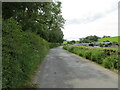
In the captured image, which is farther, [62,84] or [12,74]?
[62,84]

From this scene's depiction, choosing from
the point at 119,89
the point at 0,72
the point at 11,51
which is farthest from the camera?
the point at 119,89

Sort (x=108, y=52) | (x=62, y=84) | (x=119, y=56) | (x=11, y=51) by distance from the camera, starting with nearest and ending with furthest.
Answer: (x=11, y=51)
(x=62, y=84)
(x=119, y=56)
(x=108, y=52)

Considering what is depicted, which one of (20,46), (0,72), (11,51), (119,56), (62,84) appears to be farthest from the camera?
(119,56)

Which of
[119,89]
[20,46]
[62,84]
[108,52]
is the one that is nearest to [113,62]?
[108,52]

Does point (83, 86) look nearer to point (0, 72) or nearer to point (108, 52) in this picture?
point (0, 72)

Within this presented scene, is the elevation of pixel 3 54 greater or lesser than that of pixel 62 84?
greater

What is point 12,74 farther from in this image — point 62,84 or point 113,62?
point 113,62

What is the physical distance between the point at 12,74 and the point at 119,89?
4206 millimetres

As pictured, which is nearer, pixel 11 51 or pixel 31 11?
pixel 11 51

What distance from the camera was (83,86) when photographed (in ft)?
15.4

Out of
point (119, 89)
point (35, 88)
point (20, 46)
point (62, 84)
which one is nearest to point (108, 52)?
point (119, 89)

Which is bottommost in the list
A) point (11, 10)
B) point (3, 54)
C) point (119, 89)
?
point (119, 89)

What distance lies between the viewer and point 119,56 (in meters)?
7.32

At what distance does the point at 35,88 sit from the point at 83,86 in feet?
6.80
